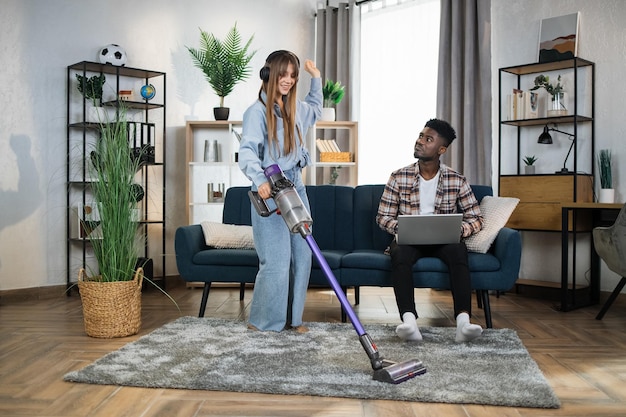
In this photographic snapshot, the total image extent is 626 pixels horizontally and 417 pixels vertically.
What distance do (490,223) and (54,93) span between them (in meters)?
3.25

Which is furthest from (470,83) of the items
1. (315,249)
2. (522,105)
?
(315,249)

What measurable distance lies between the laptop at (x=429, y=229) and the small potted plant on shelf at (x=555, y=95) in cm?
168

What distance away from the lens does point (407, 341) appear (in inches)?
112

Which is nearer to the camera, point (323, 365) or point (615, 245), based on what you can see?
point (323, 365)

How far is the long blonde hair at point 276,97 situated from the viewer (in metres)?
2.91

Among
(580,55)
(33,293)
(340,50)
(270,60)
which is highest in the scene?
(340,50)

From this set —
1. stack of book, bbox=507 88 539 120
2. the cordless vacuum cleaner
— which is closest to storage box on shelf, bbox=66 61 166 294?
the cordless vacuum cleaner

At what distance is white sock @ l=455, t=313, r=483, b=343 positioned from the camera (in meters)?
2.73

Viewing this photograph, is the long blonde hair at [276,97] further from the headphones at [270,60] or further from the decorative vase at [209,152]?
the decorative vase at [209,152]

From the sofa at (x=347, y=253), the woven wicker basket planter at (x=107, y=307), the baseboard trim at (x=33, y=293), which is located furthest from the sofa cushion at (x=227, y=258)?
the baseboard trim at (x=33, y=293)

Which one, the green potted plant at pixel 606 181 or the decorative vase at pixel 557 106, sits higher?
the decorative vase at pixel 557 106

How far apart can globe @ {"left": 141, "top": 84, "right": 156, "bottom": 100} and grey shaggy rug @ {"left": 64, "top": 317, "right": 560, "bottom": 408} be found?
94.1 inches

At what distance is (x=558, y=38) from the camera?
176 inches

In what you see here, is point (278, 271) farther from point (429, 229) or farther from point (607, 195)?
point (607, 195)
